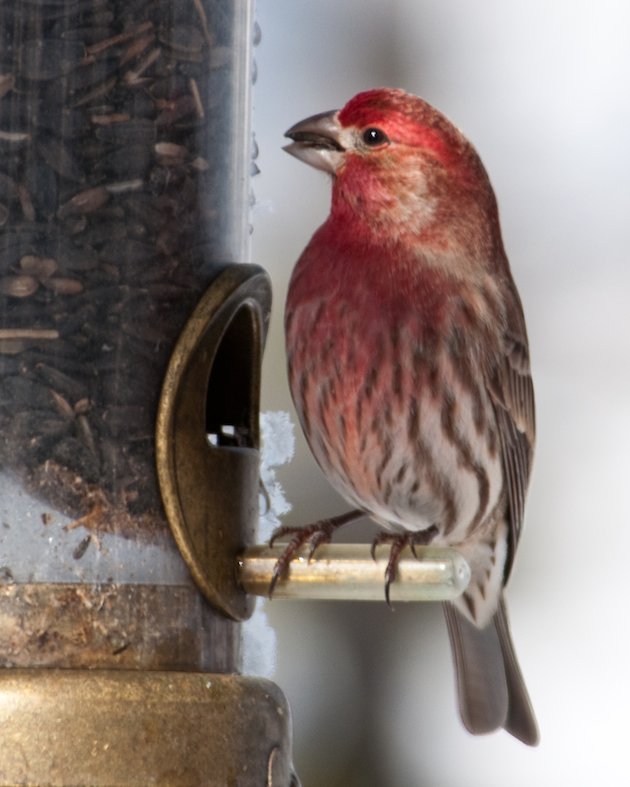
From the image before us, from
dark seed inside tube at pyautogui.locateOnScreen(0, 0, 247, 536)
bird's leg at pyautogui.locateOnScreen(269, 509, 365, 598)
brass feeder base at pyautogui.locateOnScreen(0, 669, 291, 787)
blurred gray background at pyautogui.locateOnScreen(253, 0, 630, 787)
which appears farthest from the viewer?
blurred gray background at pyautogui.locateOnScreen(253, 0, 630, 787)

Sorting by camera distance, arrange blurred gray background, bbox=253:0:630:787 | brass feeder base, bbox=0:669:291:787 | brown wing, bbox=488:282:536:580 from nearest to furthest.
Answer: brass feeder base, bbox=0:669:291:787 < brown wing, bbox=488:282:536:580 < blurred gray background, bbox=253:0:630:787

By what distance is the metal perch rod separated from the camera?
3.92m

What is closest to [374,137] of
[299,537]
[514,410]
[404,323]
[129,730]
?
[404,323]

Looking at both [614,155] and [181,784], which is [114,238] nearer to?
[181,784]

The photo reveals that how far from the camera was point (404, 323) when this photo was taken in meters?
4.74

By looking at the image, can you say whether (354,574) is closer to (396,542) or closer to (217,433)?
(396,542)

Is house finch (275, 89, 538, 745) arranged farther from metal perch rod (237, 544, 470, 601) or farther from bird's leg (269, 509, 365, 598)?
metal perch rod (237, 544, 470, 601)

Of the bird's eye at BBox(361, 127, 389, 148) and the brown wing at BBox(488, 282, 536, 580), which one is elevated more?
the bird's eye at BBox(361, 127, 389, 148)

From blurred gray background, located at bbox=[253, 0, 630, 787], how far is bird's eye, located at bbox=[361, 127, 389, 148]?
232 cm

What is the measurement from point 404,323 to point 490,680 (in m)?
1.27

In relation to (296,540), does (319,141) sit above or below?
above

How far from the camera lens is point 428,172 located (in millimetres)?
4867

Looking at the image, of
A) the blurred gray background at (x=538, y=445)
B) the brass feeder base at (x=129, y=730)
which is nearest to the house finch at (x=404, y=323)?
the brass feeder base at (x=129, y=730)

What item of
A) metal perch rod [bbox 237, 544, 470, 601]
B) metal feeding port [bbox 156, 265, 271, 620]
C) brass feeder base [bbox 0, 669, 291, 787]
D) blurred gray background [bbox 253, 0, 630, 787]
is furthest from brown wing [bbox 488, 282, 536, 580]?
blurred gray background [bbox 253, 0, 630, 787]
